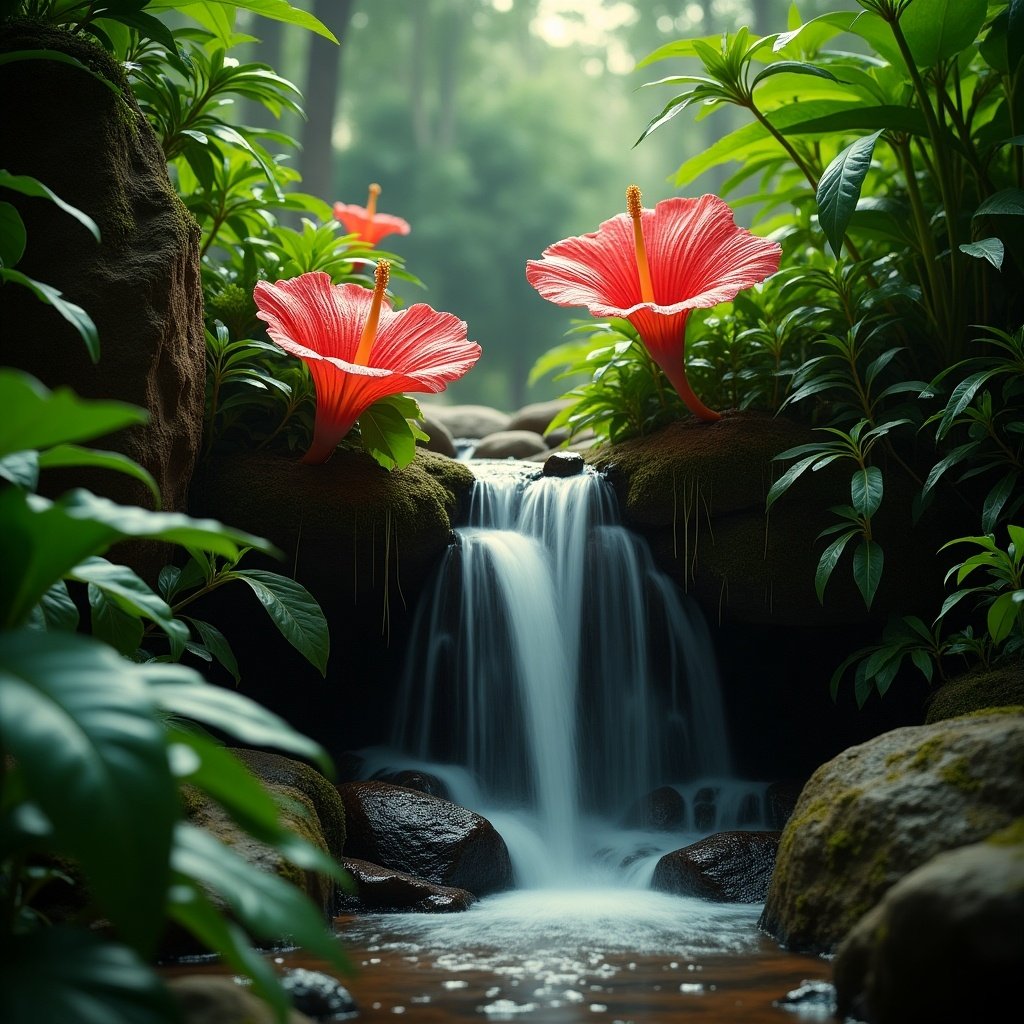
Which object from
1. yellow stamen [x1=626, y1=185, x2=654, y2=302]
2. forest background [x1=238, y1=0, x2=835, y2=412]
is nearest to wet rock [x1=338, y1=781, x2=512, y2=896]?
yellow stamen [x1=626, y1=185, x2=654, y2=302]

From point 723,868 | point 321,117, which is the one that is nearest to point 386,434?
→ point 723,868

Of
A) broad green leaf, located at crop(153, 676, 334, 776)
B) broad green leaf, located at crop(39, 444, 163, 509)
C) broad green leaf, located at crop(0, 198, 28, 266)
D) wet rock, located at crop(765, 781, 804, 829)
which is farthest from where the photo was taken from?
wet rock, located at crop(765, 781, 804, 829)

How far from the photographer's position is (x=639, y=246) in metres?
4.36

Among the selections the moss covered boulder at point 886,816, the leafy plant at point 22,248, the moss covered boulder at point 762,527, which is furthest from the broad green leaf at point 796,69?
the leafy plant at point 22,248

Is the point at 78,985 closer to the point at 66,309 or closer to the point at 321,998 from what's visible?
the point at 321,998

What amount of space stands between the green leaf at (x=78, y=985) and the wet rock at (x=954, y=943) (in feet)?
3.93

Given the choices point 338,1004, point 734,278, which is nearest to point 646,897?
point 338,1004

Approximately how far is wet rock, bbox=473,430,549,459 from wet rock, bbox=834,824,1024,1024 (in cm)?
477

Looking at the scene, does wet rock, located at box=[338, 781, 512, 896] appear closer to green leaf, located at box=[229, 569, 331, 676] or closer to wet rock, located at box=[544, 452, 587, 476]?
green leaf, located at box=[229, 569, 331, 676]

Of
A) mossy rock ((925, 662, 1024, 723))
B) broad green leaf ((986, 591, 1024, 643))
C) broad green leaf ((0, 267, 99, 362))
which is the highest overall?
broad green leaf ((0, 267, 99, 362))

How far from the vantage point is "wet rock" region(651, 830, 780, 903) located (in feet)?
11.0

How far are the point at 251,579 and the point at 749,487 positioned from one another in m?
2.06

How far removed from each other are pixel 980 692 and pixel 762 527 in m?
1.04

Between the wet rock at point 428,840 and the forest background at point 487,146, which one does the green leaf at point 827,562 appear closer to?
the wet rock at point 428,840
